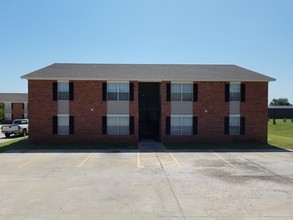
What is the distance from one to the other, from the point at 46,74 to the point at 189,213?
2250 cm

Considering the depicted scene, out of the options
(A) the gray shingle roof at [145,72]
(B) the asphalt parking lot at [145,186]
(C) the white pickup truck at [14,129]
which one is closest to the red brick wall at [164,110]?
(A) the gray shingle roof at [145,72]

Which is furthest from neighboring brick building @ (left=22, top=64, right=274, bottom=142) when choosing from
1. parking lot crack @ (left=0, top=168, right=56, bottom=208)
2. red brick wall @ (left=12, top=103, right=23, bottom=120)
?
red brick wall @ (left=12, top=103, right=23, bottom=120)

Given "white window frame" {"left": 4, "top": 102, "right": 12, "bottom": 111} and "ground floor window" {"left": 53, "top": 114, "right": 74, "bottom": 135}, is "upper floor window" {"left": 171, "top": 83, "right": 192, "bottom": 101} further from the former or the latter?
"white window frame" {"left": 4, "top": 102, "right": 12, "bottom": 111}

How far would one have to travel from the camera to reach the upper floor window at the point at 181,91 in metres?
29.1

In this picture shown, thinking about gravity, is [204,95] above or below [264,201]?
above

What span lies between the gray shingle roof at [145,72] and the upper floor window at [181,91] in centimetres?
73

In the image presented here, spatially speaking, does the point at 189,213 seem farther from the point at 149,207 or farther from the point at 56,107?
the point at 56,107

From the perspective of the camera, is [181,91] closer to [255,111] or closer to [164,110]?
[164,110]

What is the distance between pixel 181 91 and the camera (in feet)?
95.6

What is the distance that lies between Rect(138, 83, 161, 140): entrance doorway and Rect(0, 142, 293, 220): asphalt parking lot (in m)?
11.5

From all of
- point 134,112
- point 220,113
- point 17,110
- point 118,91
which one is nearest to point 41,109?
point 118,91

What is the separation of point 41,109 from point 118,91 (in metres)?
6.96

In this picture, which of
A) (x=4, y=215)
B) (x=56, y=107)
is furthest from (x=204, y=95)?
(x=4, y=215)

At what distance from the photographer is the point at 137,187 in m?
13.0
